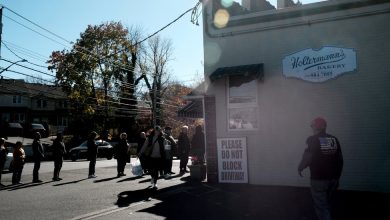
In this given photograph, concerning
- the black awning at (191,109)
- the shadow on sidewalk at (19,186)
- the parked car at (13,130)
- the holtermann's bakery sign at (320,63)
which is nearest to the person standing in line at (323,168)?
the holtermann's bakery sign at (320,63)

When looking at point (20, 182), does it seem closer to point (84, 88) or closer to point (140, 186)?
point (140, 186)

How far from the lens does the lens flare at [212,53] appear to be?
39.4 feet

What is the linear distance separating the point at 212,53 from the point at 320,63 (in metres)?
3.34

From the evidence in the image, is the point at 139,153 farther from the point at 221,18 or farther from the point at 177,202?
the point at 221,18

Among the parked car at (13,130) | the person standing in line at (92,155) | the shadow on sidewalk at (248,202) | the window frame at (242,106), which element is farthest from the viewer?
the parked car at (13,130)

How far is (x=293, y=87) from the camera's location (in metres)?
10.7

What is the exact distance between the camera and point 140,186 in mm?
11703

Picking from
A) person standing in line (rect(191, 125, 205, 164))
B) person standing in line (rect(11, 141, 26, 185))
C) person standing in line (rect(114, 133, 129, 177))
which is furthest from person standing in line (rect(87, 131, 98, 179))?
person standing in line (rect(191, 125, 205, 164))

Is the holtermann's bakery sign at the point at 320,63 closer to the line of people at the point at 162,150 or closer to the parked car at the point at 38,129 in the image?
the line of people at the point at 162,150

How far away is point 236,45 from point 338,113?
141 inches

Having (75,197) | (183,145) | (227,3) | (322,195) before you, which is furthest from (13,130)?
(322,195)

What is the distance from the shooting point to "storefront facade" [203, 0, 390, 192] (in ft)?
31.8

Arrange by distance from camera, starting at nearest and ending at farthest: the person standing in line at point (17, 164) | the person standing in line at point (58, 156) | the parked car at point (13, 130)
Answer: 1. the person standing in line at point (17, 164)
2. the person standing in line at point (58, 156)
3. the parked car at point (13, 130)

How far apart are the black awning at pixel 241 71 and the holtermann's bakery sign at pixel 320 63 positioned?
72 cm
